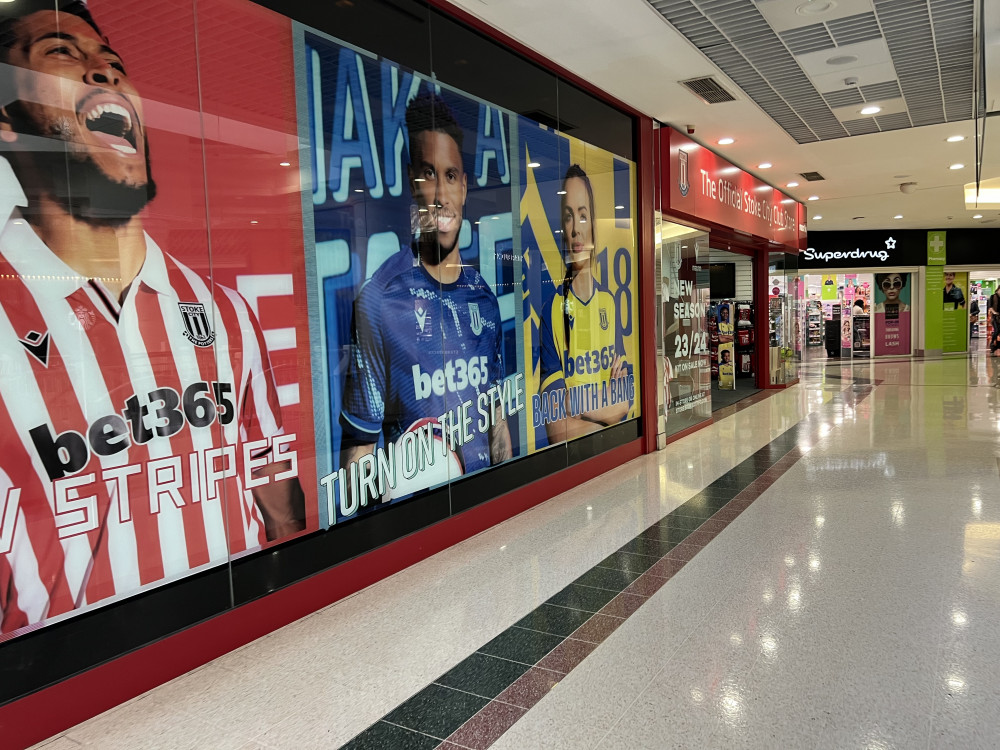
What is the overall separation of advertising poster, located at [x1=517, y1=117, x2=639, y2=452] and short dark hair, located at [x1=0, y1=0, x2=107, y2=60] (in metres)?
2.95

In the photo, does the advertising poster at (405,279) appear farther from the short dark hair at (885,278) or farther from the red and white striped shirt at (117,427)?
the short dark hair at (885,278)

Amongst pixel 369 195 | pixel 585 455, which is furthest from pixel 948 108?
pixel 369 195

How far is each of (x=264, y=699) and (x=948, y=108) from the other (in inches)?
292

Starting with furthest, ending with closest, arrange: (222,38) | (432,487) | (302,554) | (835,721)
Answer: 1. (432,487)
2. (302,554)
3. (222,38)
4. (835,721)

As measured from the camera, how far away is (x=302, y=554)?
10.7ft

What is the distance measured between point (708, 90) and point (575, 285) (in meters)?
2.03

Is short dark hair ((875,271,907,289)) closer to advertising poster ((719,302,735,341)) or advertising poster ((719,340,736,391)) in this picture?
advertising poster ((719,302,735,341))

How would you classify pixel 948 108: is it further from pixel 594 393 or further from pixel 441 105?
pixel 441 105

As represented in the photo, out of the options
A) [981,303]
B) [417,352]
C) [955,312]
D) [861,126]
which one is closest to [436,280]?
[417,352]

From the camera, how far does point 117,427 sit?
2.53 meters

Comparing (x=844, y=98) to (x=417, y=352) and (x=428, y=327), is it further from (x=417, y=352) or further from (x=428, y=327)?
(x=417, y=352)

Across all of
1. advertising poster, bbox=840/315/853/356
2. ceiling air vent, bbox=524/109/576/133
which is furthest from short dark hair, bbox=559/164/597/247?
advertising poster, bbox=840/315/853/356

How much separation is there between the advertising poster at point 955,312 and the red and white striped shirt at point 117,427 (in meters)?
20.1

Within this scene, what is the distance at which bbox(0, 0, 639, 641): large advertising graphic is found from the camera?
92.3 inches
